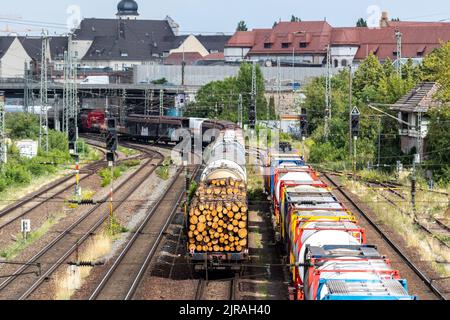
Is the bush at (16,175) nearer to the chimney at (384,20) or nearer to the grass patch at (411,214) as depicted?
the grass patch at (411,214)

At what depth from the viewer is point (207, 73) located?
112 metres

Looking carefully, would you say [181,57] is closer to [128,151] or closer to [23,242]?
[128,151]

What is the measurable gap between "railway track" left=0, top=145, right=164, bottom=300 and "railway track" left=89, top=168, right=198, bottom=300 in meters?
1.50

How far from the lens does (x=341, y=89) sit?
75938mm

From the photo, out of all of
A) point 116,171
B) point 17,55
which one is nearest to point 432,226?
point 116,171

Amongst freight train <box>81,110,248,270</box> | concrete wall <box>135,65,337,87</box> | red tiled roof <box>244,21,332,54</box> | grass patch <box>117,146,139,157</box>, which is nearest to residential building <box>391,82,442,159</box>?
grass patch <box>117,146,139,157</box>

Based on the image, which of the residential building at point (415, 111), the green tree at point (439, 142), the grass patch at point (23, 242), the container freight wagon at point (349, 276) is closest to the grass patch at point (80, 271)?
the grass patch at point (23, 242)

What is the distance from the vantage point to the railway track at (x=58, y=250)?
70.1 feet

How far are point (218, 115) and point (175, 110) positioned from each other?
1100cm

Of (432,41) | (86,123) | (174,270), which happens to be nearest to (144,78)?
(86,123)

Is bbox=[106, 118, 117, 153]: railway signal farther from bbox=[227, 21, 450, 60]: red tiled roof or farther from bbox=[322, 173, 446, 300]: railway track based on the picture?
bbox=[227, 21, 450, 60]: red tiled roof

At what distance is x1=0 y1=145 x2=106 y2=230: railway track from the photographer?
34.2m

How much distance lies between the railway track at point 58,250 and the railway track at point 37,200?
255 centimetres
